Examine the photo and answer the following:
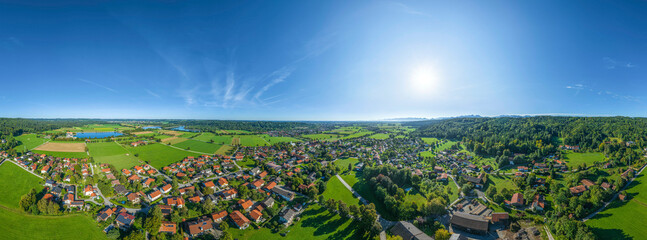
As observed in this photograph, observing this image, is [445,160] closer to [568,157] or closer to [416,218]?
[568,157]

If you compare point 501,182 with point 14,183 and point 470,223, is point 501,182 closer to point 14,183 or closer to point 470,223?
point 470,223

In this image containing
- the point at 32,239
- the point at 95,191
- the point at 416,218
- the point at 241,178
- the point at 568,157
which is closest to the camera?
the point at 32,239

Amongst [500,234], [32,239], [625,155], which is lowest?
[500,234]

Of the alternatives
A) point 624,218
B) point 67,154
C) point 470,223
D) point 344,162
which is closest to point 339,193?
point 470,223

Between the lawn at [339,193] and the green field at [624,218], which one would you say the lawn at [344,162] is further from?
the green field at [624,218]

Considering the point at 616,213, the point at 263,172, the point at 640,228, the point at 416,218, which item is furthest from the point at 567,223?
the point at 263,172

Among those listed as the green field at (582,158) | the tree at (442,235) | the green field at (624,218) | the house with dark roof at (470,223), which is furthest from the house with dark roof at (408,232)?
the green field at (582,158)

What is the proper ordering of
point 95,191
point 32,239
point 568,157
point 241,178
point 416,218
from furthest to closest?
1. point 568,157
2. point 241,178
3. point 95,191
4. point 416,218
5. point 32,239
